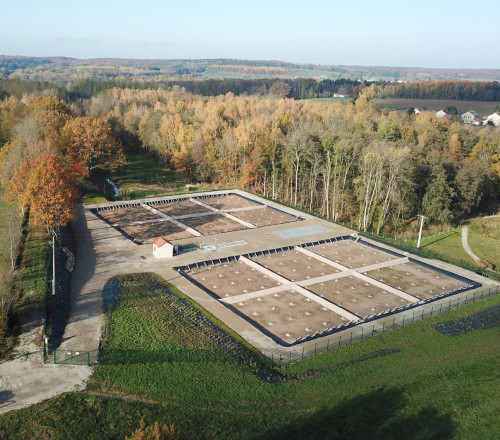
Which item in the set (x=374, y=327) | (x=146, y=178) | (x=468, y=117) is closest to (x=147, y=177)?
(x=146, y=178)

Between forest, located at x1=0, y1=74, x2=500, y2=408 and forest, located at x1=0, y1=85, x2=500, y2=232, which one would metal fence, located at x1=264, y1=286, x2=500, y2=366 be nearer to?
forest, located at x1=0, y1=74, x2=500, y2=408

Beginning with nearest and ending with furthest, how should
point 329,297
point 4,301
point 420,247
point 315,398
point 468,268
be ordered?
point 315,398, point 4,301, point 329,297, point 468,268, point 420,247

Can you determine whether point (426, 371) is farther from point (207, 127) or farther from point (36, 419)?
point (207, 127)

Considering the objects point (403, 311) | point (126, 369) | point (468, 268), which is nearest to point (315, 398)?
point (126, 369)

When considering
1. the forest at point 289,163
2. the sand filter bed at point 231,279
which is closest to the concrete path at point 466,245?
the forest at point 289,163

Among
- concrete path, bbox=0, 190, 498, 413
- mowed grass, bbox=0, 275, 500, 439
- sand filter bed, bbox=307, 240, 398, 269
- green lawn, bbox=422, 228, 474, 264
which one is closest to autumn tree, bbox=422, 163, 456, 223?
green lawn, bbox=422, 228, 474, 264

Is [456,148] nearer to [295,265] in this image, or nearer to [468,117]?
[295,265]
